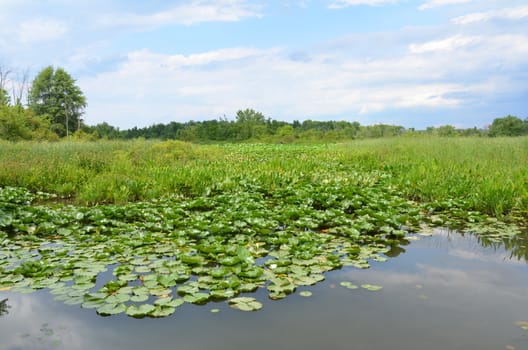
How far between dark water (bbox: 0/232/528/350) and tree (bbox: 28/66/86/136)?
4279 centimetres

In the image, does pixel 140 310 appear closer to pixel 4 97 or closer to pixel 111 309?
pixel 111 309

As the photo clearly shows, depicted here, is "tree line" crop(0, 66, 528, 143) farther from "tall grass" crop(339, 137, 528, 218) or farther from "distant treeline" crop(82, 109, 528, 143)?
"tall grass" crop(339, 137, 528, 218)

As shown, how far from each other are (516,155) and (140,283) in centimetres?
1021

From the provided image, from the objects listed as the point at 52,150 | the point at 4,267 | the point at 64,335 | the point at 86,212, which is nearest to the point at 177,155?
the point at 52,150

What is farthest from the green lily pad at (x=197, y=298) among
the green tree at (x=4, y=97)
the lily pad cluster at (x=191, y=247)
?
the green tree at (x=4, y=97)

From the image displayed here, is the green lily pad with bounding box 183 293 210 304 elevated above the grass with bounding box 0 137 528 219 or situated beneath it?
situated beneath

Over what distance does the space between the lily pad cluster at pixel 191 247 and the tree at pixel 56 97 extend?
3985 centimetres

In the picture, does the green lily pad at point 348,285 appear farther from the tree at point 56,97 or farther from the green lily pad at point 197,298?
the tree at point 56,97

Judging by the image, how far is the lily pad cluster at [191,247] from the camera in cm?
321

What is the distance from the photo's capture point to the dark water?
2.55 meters

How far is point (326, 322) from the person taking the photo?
→ 9.21ft

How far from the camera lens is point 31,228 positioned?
505cm

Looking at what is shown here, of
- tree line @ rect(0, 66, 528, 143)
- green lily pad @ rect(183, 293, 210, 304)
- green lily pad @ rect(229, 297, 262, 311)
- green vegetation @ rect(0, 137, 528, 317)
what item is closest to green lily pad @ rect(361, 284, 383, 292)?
green vegetation @ rect(0, 137, 528, 317)

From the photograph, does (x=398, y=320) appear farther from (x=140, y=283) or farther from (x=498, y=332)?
(x=140, y=283)
